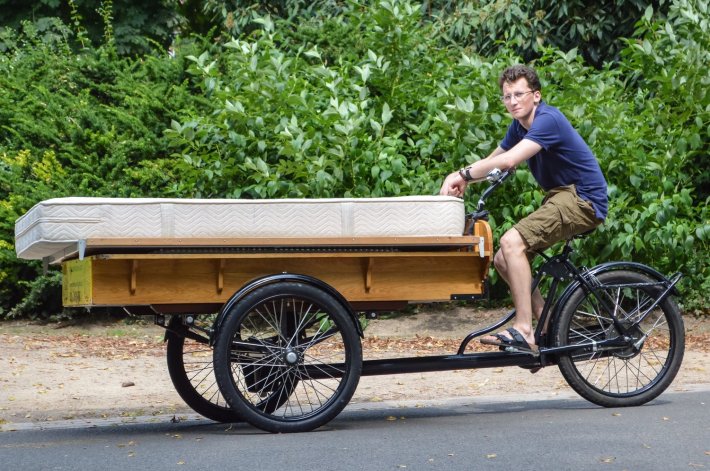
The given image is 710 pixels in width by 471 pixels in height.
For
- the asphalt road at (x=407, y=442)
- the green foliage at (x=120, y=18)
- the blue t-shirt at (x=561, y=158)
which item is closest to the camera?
the asphalt road at (x=407, y=442)

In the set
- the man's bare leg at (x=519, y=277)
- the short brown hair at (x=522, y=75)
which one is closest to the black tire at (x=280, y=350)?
the man's bare leg at (x=519, y=277)

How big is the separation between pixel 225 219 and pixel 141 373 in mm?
3353

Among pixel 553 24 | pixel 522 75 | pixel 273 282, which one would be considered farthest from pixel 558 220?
pixel 553 24

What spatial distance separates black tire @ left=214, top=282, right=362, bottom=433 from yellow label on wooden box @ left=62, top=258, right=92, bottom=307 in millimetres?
707

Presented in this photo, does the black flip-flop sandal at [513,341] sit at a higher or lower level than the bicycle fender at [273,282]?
lower

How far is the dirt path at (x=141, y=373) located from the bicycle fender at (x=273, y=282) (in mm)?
1390

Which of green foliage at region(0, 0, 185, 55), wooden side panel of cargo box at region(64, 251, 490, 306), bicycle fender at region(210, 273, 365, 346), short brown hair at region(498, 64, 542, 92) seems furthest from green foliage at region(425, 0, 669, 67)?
bicycle fender at region(210, 273, 365, 346)

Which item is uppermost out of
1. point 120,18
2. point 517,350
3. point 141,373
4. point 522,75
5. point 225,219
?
point 120,18

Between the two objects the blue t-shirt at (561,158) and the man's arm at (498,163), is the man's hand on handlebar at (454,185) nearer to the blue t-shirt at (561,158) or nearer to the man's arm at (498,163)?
the man's arm at (498,163)

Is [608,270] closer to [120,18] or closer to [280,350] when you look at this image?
[280,350]

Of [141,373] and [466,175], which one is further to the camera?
[141,373]

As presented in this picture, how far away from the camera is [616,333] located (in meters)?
6.62

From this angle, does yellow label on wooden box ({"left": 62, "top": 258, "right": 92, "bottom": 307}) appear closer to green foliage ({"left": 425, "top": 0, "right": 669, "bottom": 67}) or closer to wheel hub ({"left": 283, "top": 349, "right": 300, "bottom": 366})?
wheel hub ({"left": 283, "top": 349, "right": 300, "bottom": 366})

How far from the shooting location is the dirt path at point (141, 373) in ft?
24.7
